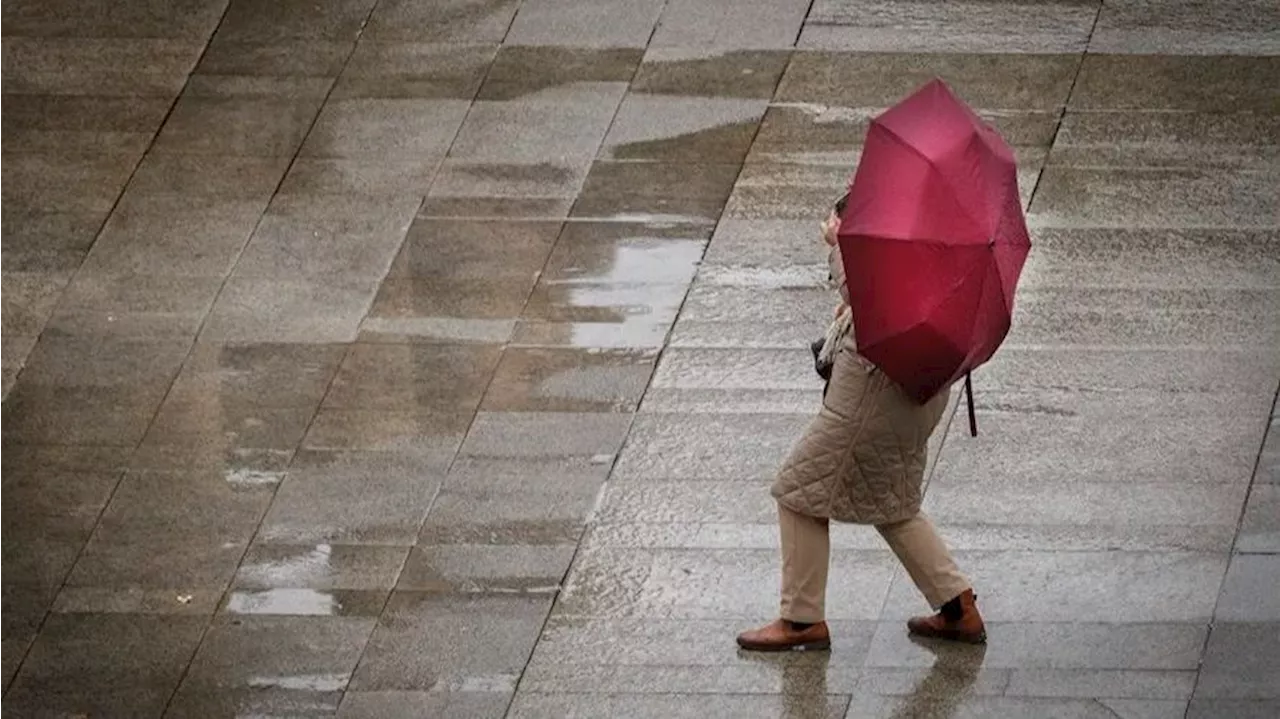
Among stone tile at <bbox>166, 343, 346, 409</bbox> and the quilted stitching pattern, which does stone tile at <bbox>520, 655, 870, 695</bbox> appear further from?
stone tile at <bbox>166, 343, 346, 409</bbox>

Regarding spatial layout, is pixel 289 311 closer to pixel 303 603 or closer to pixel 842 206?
pixel 303 603

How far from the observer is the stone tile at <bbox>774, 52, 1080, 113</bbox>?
45.0 ft

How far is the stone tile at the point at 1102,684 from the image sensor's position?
9180mm

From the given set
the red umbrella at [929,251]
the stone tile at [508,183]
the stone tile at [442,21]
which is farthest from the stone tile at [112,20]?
the red umbrella at [929,251]

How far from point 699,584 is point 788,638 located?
0.62 metres

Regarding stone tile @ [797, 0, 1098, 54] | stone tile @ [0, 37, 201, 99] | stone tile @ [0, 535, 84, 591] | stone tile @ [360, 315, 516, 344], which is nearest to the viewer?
stone tile @ [0, 535, 84, 591]

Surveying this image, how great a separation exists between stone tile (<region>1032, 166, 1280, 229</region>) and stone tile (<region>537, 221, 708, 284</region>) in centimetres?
169

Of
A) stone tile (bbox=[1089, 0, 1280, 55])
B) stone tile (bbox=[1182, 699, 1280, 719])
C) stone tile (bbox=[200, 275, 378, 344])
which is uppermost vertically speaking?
stone tile (bbox=[1182, 699, 1280, 719])

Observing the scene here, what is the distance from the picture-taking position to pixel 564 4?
1509 centimetres

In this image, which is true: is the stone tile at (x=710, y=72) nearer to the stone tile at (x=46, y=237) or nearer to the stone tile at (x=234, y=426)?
the stone tile at (x=46, y=237)

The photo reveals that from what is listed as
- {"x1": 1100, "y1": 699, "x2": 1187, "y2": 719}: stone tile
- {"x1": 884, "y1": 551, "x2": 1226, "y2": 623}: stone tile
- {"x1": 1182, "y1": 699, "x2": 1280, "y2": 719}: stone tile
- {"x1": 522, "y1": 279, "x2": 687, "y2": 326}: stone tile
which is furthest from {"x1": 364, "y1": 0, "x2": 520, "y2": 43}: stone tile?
{"x1": 1182, "y1": 699, "x2": 1280, "y2": 719}: stone tile

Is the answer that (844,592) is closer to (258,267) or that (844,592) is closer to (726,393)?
(726,393)

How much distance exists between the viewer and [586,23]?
14836mm

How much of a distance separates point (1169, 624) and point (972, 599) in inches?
29.1
